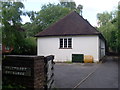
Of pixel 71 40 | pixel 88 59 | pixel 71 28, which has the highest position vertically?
pixel 71 28

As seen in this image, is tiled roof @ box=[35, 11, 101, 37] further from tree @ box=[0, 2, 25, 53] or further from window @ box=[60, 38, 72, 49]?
tree @ box=[0, 2, 25, 53]

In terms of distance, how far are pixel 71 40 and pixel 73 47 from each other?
0.96 metres

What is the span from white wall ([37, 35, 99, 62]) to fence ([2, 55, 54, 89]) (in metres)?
15.3

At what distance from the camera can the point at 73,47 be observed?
68.0ft

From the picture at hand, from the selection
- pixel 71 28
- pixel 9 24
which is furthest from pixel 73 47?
pixel 9 24

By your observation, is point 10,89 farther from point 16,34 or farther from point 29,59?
point 16,34

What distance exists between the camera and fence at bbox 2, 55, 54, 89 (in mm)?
4793

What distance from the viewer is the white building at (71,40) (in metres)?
20.0

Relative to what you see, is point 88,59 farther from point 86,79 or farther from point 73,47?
point 86,79

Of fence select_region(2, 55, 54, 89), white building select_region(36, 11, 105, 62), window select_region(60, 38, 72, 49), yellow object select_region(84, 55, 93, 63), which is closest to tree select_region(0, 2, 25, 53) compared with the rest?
fence select_region(2, 55, 54, 89)

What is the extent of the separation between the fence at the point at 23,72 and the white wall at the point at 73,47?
15.3 meters

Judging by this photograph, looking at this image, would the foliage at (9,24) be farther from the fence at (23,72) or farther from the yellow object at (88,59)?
the yellow object at (88,59)

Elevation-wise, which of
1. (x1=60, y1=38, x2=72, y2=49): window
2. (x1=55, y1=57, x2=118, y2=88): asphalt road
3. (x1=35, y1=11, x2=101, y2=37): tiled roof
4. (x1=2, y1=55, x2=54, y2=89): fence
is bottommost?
(x1=55, y1=57, x2=118, y2=88): asphalt road

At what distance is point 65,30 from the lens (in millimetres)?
21938
